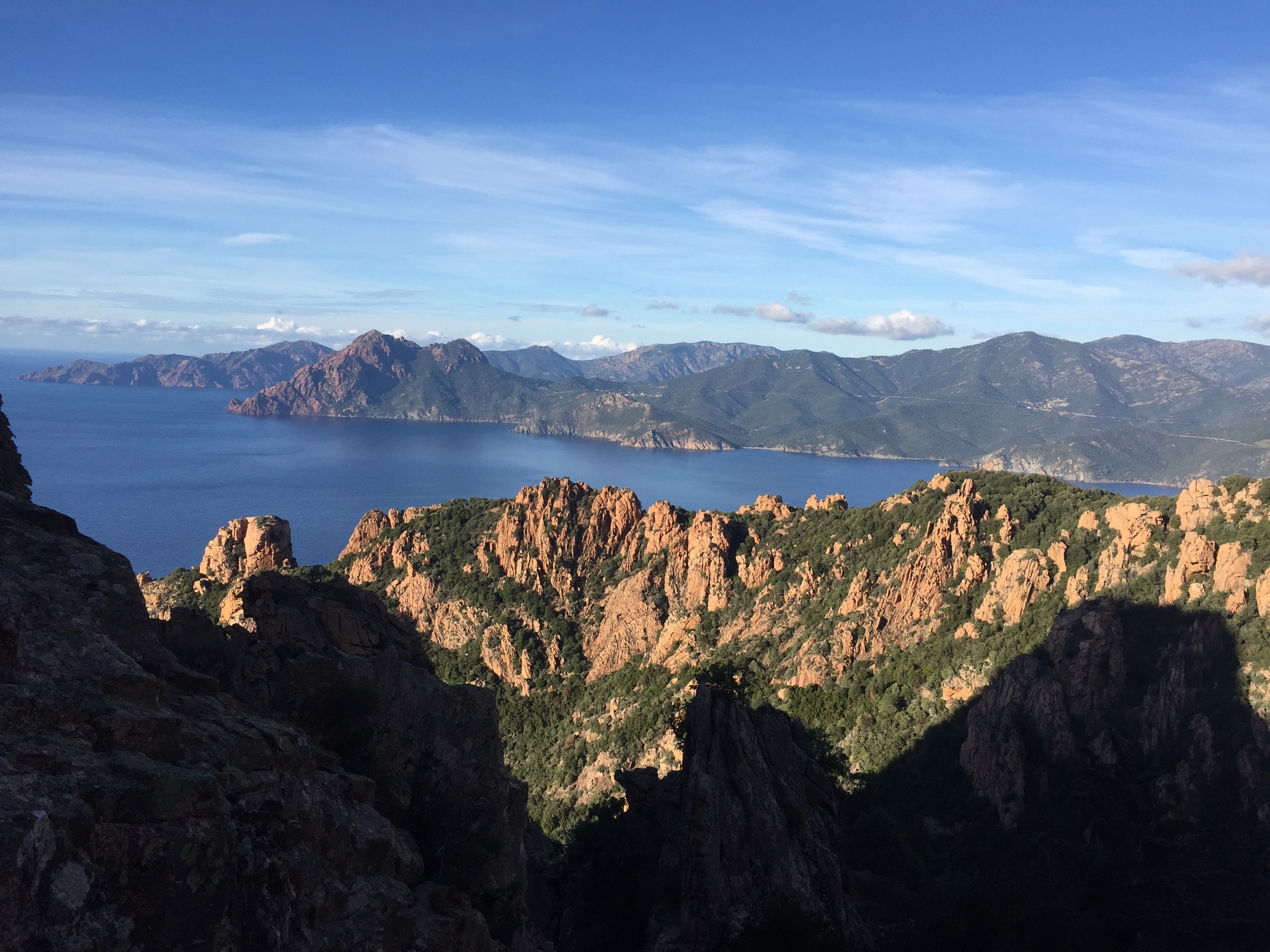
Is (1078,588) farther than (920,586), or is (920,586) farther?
(920,586)

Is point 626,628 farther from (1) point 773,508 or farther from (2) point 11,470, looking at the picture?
(2) point 11,470

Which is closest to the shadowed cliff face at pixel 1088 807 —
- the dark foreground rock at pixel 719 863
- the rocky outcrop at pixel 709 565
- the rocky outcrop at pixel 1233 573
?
the rocky outcrop at pixel 1233 573

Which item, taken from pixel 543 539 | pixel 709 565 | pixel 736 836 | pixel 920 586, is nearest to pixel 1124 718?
pixel 920 586

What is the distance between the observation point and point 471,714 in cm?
2480

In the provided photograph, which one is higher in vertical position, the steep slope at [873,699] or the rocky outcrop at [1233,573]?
the rocky outcrop at [1233,573]

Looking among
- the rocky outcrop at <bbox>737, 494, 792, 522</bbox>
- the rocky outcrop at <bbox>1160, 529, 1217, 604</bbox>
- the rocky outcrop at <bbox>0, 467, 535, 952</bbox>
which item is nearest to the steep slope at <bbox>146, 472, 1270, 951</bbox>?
the rocky outcrop at <bbox>1160, 529, 1217, 604</bbox>

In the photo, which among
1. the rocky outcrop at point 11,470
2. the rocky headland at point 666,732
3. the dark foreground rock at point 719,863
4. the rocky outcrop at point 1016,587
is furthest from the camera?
the rocky outcrop at point 1016,587

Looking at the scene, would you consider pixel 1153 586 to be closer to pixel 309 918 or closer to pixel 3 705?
pixel 309 918

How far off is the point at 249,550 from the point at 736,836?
240 feet

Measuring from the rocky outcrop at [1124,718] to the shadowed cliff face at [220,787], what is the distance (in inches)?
1363

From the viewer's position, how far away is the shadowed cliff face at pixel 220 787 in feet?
39.5

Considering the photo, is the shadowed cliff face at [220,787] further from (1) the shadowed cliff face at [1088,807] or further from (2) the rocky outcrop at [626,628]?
(2) the rocky outcrop at [626,628]

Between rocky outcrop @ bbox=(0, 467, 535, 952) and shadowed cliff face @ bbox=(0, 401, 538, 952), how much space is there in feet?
0.13

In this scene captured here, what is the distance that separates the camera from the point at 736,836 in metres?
27.9
